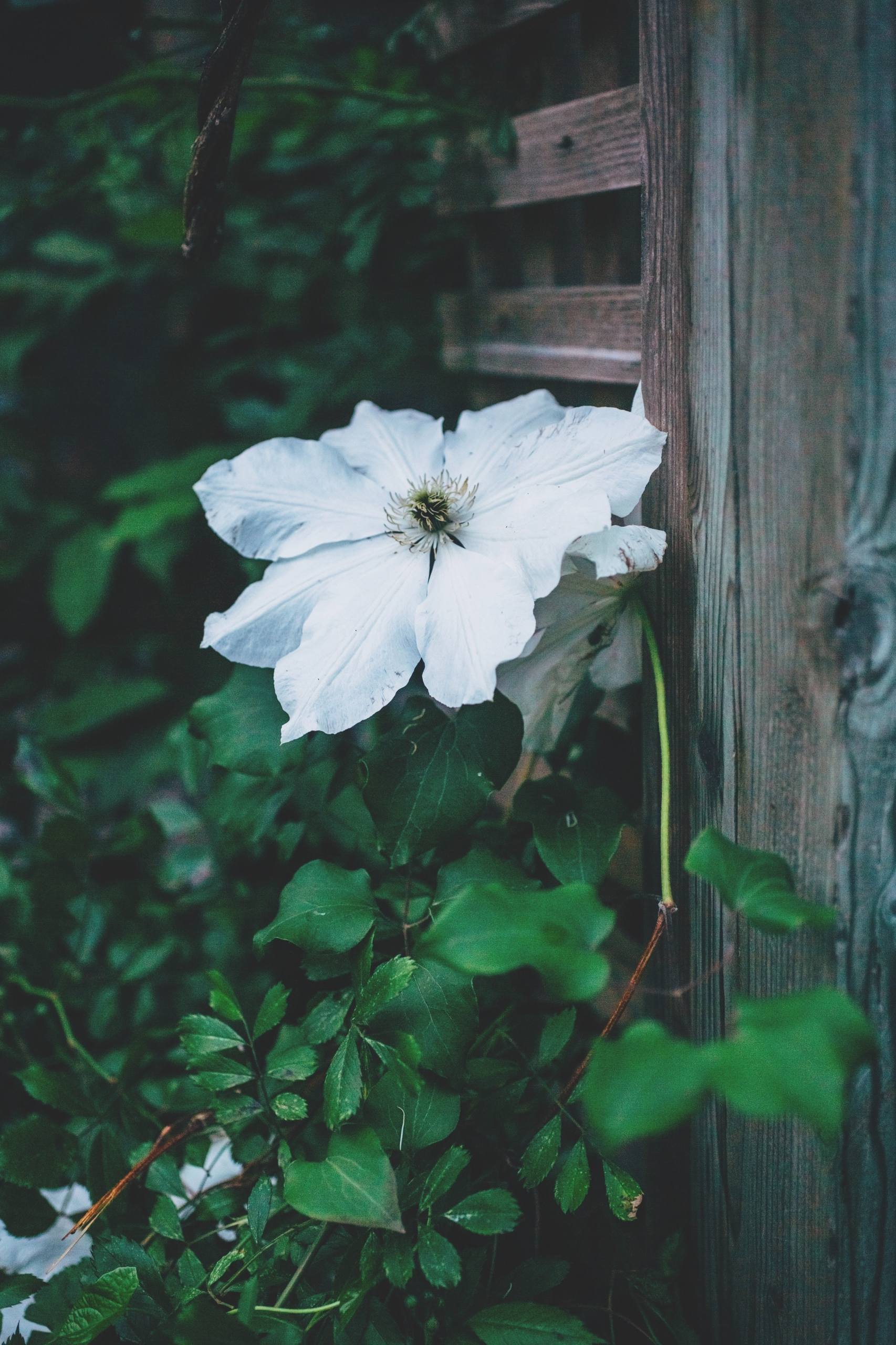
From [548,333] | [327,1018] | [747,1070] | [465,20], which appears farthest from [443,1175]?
[465,20]

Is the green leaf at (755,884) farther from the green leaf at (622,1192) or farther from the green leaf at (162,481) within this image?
the green leaf at (162,481)

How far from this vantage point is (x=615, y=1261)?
815 mm

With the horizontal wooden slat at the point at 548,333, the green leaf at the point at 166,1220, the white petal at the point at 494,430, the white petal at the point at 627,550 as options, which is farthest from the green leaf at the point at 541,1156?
the horizontal wooden slat at the point at 548,333

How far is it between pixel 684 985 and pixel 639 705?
0.40 metres

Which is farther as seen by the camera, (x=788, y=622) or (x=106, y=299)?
(x=106, y=299)

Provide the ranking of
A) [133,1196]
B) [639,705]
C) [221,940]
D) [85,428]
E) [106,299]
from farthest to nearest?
[85,428] → [106,299] → [221,940] → [639,705] → [133,1196]

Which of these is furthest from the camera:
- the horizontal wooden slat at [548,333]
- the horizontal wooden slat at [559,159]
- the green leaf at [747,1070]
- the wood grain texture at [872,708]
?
the horizontal wooden slat at [548,333]

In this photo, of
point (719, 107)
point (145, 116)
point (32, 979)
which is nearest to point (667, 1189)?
point (32, 979)

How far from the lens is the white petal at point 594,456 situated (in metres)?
0.72

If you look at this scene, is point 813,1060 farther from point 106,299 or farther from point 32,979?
point 106,299

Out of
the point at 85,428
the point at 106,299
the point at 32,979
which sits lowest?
the point at 32,979

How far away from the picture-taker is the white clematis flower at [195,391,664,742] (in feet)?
2.30

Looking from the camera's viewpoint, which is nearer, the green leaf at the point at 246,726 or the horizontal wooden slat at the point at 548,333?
the green leaf at the point at 246,726

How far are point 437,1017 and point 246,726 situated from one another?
33cm
